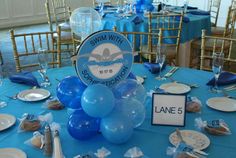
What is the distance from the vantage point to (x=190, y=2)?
7.14 metres

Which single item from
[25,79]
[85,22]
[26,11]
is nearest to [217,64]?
[25,79]

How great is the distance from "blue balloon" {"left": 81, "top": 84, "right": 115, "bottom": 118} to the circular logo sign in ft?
0.24

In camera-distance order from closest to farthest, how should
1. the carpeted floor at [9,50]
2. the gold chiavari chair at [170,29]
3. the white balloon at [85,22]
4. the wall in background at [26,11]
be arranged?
Result: the white balloon at [85,22] < the gold chiavari chair at [170,29] < the carpeted floor at [9,50] < the wall in background at [26,11]

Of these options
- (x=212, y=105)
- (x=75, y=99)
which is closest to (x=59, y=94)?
(x=75, y=99)

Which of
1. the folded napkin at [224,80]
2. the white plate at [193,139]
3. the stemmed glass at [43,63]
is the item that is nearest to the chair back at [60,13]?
the stemmed glass at [43,63]

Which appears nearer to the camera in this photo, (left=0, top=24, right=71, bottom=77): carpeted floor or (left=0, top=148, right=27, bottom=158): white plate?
(left=0, top=148, right=27, bottom=158): white plate

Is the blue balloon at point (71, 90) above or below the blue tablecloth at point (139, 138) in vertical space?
above

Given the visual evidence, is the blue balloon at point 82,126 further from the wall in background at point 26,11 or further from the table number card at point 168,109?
the wall in background at point 26,11

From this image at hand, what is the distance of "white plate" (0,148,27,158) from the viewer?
114 cm

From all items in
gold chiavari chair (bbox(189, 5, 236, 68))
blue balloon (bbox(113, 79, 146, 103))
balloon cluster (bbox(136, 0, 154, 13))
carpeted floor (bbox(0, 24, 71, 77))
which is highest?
balloon cluster (bbox(136, 0, 154, 13))

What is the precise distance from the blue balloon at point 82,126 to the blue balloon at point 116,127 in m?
0.04

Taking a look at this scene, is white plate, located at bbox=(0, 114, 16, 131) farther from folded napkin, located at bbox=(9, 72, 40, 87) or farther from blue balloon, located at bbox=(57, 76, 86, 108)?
folded napkin, located at bbox=(9, 72, 40, 87)

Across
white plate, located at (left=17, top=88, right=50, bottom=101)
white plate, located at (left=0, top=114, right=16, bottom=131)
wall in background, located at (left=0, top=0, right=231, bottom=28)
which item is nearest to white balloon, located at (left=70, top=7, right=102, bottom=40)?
white plate, located at (left=17, top=88, right=50, bottom=101)

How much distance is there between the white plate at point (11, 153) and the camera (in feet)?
3.74
